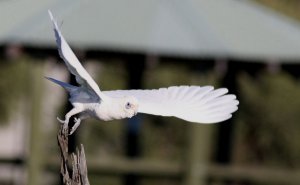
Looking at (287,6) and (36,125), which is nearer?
(36,125)

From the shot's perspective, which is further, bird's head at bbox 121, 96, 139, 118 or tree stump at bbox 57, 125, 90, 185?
tree stump at bbox 57, 125, 90, 185

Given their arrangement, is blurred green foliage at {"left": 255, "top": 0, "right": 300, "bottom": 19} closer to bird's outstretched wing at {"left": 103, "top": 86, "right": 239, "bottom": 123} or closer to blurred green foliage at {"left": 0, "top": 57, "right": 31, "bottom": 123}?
blurred green foliage at {"left": 0, "top": 57, "right": 31, "bottom": 123}

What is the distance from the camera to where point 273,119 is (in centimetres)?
1766

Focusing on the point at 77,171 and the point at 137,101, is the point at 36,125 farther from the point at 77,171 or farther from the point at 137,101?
the point at 137,101

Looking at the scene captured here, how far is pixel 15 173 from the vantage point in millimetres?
15445

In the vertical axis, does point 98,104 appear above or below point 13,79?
below

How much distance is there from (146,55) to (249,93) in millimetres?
4531

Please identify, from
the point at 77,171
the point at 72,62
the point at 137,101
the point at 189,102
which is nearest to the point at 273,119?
the point at 189,102

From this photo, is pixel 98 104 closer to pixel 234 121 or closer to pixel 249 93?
pixel 234 121

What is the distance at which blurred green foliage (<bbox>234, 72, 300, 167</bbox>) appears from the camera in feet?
57.7

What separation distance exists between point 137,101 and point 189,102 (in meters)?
0.57

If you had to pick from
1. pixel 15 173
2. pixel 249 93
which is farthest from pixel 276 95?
pixel 15 173

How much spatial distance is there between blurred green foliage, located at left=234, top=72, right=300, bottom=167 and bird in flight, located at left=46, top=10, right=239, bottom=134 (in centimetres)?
1142

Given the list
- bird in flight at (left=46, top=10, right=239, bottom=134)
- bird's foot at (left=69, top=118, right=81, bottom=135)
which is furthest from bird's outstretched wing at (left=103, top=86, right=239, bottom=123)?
bird's foot at (left=69, top=118, right=81, bottom=135)
